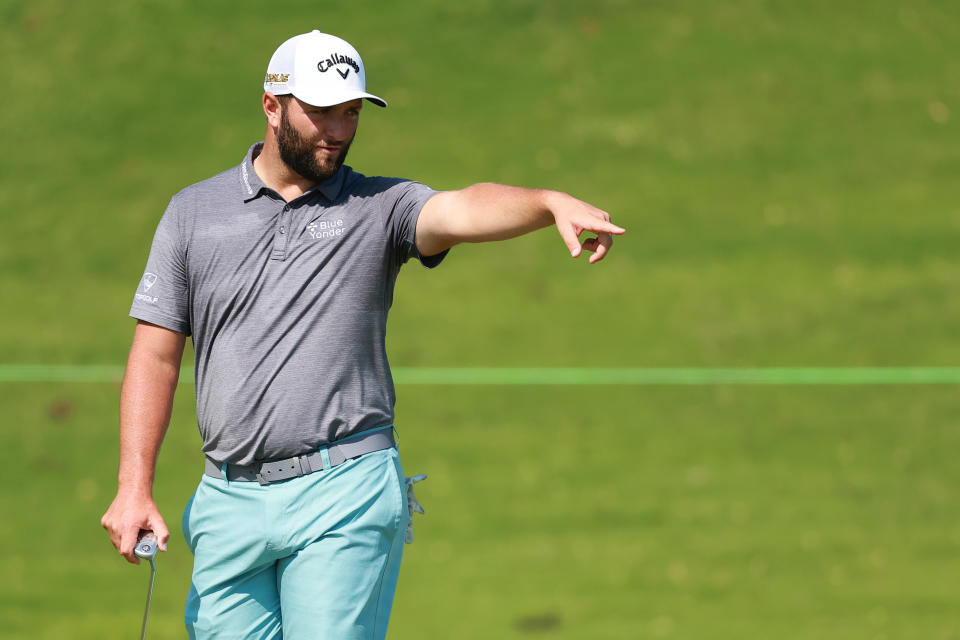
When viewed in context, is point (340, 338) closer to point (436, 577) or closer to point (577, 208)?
point (577, 208)

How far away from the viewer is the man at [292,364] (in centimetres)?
270

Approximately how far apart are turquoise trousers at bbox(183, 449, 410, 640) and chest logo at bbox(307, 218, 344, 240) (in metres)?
0.51

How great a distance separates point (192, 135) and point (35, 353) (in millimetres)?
1574

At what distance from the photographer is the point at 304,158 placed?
2783 millimetres

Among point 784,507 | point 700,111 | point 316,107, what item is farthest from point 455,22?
point 316,107

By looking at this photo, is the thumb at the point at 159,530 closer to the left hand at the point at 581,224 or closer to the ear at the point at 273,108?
the ear at the point at 273,108

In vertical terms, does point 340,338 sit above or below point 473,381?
above

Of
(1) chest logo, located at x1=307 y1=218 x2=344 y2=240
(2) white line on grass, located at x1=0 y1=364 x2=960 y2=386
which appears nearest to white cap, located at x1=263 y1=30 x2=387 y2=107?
(1) chest logo, located at x1=307 y1=218 x2=344 y2=240

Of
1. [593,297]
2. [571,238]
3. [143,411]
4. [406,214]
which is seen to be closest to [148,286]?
[143,411]

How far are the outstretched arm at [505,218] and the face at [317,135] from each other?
245 mm

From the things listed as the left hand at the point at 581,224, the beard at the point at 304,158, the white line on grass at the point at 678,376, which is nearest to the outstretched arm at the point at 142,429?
the beard at the point at 304,158

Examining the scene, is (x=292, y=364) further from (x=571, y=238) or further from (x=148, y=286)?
(x=571, y=238)

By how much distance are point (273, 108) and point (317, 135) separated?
0.16 m

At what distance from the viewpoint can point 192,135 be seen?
23.3 feet
